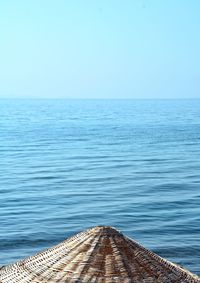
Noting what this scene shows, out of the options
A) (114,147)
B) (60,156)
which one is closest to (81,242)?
(60,156)

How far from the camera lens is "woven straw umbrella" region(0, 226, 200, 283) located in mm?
6113

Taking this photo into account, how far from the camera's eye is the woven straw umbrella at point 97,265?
241 inches

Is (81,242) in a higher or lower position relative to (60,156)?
higher

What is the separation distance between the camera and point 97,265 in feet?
20.3

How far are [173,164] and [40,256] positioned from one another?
3400 cm

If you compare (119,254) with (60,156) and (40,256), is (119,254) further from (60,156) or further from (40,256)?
(60,156)

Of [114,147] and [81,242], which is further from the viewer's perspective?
[114,147]

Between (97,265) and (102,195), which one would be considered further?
(102,195)

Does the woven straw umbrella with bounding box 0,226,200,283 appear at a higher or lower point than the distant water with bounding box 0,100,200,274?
higher

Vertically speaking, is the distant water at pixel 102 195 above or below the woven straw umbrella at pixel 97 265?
below

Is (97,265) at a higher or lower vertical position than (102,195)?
higher

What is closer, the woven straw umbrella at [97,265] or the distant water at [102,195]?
the woven straw umbrella at [97,265]

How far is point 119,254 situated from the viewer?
6328 mm

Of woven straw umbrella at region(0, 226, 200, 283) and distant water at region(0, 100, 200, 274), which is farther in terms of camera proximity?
distant water at region(0, 100, 200, 274)
